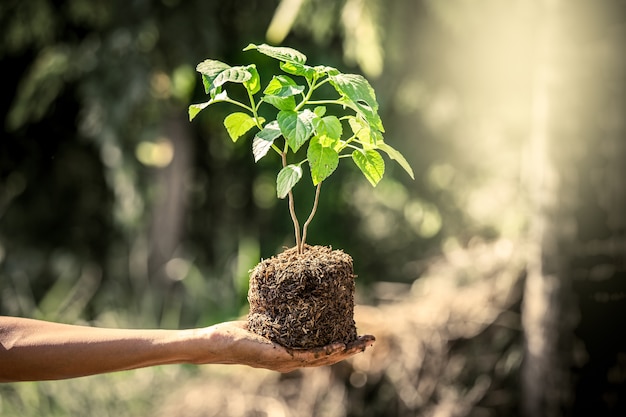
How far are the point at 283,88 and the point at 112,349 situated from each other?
74cm

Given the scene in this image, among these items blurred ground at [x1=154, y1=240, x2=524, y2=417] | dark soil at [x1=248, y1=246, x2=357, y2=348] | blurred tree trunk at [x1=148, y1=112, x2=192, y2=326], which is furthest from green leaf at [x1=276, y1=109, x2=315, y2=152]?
blurred tree trunk at [x1=148, y1=112, x2=192, y2=326]

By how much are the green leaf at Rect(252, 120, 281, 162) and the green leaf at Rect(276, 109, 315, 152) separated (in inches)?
2.3

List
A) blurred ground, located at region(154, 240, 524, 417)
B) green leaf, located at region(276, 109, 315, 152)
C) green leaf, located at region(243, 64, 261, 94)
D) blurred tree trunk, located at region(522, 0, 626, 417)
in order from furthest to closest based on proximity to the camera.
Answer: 1. blurred ground, located at region(154, 240, 524, 417)
2. blurred tree trunk, located at region(522, 0, 626, 417)
3. green leaf, located at region(243, 64, 261, 94)
4. green leaf, located at region(276, 109, 315, 152)

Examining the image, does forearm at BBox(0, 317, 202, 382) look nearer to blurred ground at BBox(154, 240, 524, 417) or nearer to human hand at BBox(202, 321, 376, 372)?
human hand at BBox(202, 321, 376, 372)

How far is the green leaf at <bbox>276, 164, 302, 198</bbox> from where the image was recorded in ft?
5.79

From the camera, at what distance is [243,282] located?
524cm

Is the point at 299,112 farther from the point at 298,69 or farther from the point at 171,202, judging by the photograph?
the point at 171,202

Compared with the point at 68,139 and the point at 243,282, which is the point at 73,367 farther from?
the point at 68,139

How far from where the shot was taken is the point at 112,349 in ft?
5.71

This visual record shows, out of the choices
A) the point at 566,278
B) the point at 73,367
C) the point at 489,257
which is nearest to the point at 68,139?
the point at 489,257

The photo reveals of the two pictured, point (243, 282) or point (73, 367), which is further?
point (243, 282)

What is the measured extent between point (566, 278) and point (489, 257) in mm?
780

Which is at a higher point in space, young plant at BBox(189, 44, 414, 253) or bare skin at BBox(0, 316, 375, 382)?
young plant at BBox(189, 44, 414, 253)

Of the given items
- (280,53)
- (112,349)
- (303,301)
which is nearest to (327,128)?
(280,53)
